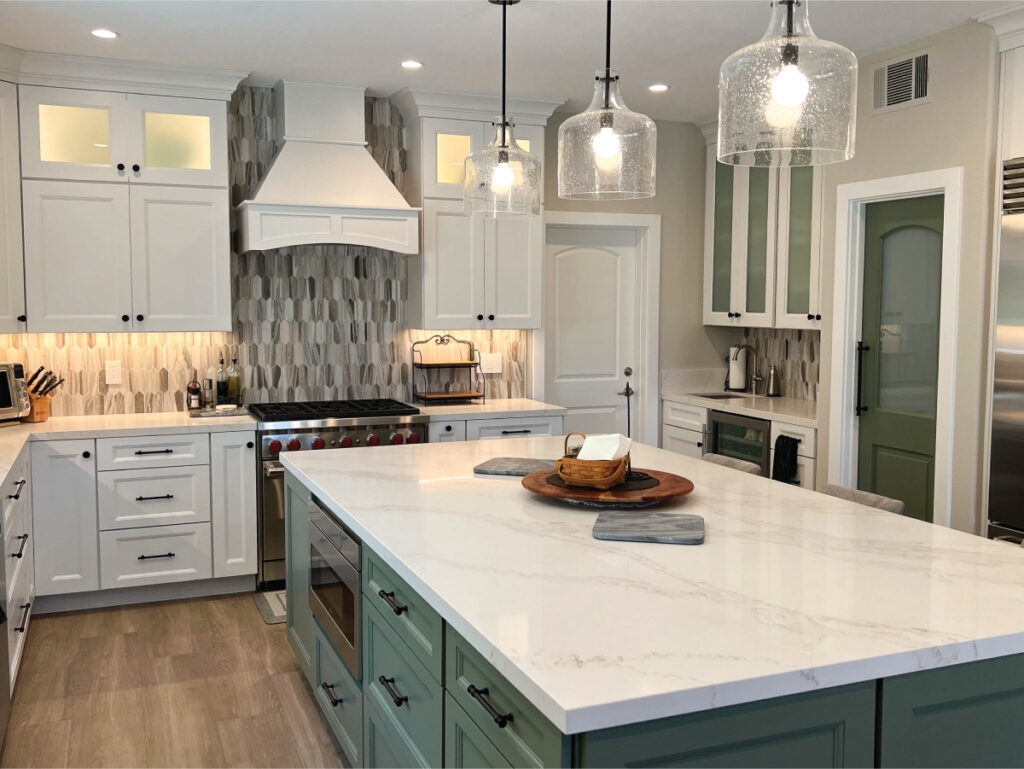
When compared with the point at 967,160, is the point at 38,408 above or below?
below

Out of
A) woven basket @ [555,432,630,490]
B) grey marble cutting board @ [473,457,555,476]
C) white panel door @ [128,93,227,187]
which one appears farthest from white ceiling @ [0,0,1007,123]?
woven basket @ [555,432,630,490]

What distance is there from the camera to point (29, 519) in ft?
13.3

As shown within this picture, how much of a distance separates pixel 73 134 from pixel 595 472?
3321 mm

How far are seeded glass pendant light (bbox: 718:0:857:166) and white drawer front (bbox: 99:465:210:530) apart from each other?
3398mm

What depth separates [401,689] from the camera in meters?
2.24

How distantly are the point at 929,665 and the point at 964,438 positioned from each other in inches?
105

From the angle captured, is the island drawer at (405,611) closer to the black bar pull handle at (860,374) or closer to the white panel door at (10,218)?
the white panel door at (10,218)

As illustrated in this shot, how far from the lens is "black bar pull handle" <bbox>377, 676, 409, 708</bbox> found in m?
2.22

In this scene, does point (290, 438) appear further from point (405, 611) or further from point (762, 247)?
point (762, 247)

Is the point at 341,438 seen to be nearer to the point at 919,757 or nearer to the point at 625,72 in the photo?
the point at 625,72

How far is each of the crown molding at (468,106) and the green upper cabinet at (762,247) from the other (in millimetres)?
1216

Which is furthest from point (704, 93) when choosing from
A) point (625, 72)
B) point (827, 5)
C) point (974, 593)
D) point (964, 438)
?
point (974, 593)

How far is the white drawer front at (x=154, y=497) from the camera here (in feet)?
14.2

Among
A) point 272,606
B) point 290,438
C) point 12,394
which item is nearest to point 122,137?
point 12,394
